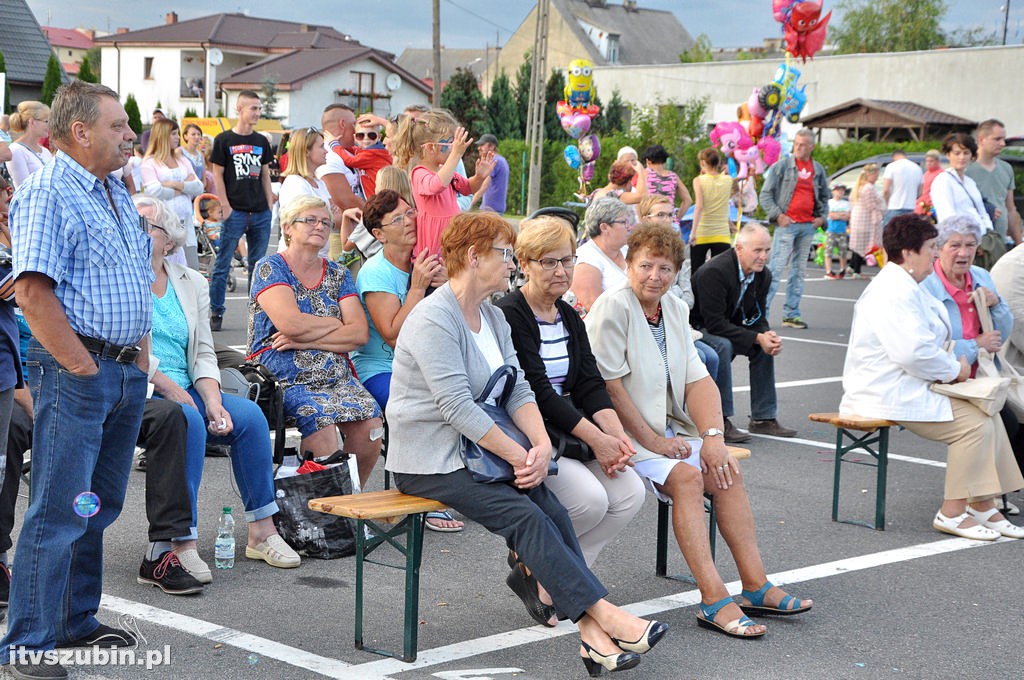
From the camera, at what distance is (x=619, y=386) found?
5.49m

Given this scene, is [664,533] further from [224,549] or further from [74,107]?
[74,107]

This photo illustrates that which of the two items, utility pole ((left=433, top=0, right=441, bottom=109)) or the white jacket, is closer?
the white jacket

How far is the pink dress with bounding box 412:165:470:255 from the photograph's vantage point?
8016 millimetres

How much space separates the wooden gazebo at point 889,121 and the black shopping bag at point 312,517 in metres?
34.1

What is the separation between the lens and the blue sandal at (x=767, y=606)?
16.6 ft

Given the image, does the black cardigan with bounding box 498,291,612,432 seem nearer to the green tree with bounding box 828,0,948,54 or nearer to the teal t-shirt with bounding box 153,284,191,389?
the teal t-shirt with bounding box 153,284,191,389

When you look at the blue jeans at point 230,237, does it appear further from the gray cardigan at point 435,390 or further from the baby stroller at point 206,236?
the gray cardigan at point 435,390

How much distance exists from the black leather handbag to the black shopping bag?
121 cm

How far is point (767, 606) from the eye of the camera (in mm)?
5070

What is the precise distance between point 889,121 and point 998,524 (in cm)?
Result: 3374

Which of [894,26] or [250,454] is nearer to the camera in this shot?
[250,454]

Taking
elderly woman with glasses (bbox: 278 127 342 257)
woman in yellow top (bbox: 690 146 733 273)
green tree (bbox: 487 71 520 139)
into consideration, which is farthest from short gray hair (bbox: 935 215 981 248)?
green tree (bbox: 487 71 520 139)

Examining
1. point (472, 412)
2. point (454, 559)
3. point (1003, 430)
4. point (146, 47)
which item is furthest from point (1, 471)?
point (146, 47)

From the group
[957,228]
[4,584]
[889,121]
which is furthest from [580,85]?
[4,584]
